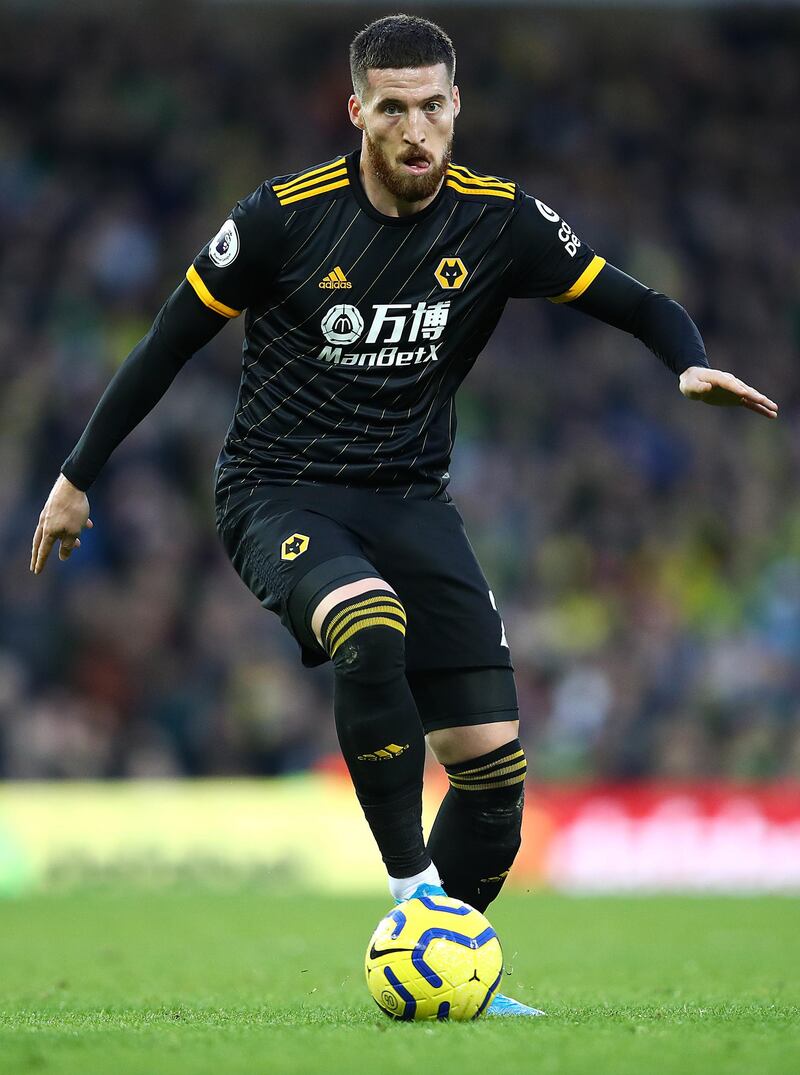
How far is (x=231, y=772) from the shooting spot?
46.0 ft

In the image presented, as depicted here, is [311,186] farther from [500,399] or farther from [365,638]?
[500,399]

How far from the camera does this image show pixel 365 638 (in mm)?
4391

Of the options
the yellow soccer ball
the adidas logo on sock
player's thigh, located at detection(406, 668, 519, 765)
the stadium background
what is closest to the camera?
the yellow soccer ball

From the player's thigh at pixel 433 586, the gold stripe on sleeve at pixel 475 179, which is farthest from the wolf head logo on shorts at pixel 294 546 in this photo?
the gold stripe on sleeve at pixel 475 179

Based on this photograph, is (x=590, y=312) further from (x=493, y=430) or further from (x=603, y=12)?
(x=603, y=12)

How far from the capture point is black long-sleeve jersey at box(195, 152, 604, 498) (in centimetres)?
486

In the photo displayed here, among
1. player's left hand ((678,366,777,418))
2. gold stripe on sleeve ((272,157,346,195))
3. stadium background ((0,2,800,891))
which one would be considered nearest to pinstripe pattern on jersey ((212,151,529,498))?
gold stripe on sleeve ((272,157,346,195))

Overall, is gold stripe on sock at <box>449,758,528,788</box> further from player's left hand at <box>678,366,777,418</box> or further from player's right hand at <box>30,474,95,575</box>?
player's right hand at <box>30,474,95,575</box>

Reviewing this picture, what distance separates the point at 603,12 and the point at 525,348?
4.46 meters

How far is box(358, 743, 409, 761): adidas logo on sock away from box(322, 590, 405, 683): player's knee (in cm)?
19

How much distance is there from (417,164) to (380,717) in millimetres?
1569

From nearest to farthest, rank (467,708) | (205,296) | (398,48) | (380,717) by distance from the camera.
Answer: (380,717)
(398,48)
(205,296)
(467,708)

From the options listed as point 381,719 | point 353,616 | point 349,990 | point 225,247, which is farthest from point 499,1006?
point 225,247

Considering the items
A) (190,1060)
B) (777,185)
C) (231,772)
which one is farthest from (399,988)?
(777,185)
